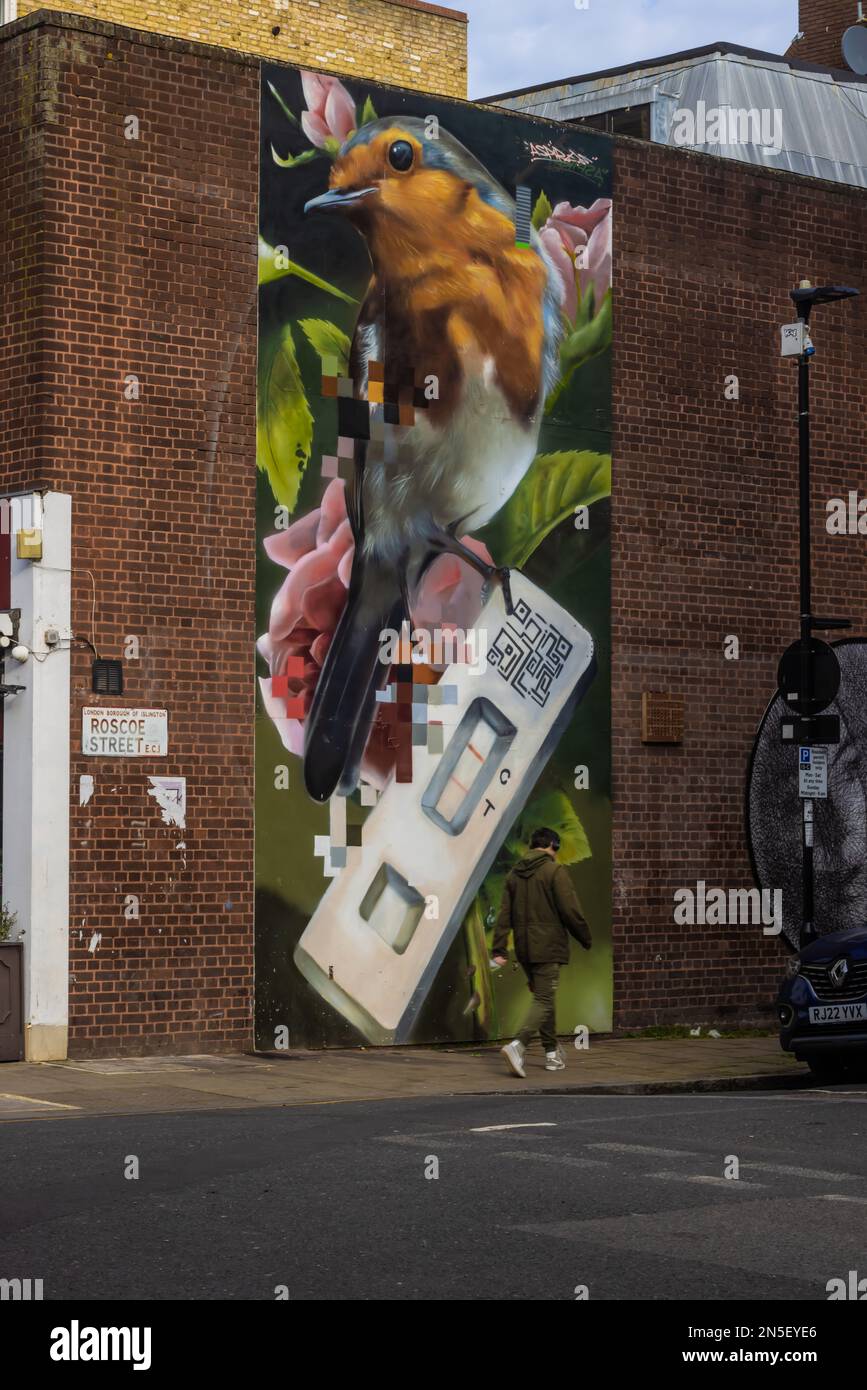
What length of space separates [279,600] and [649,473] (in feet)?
14.3

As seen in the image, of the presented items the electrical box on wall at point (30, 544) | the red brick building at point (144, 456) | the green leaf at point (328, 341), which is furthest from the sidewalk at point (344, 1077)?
the green leaf at point (328, 341)

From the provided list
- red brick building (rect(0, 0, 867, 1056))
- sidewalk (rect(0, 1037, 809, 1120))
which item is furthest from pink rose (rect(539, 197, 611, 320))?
sidewalk (rect(0, 1037, 809, 1120))

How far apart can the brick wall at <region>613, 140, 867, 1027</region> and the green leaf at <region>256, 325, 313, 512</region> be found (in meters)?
3.53

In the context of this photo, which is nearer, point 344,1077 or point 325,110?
point 344,1077

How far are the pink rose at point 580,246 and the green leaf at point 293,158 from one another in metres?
2.50

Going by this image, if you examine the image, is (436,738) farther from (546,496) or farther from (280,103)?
(280,103)

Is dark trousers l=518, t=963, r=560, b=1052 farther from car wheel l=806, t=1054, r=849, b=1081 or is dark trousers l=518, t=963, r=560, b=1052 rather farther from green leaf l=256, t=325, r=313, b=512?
green leaf l=256, t=325, r=313, b=512

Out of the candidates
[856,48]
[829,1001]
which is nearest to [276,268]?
[829,1001]

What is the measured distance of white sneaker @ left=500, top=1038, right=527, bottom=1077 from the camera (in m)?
15.4

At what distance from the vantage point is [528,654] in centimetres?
1853

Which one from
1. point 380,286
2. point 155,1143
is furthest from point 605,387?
point 155,1143

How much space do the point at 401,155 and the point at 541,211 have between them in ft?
5.41

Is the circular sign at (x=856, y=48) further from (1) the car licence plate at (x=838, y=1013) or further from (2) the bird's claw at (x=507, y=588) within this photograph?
(1) the car licence plate at (x=838, y=1013)
